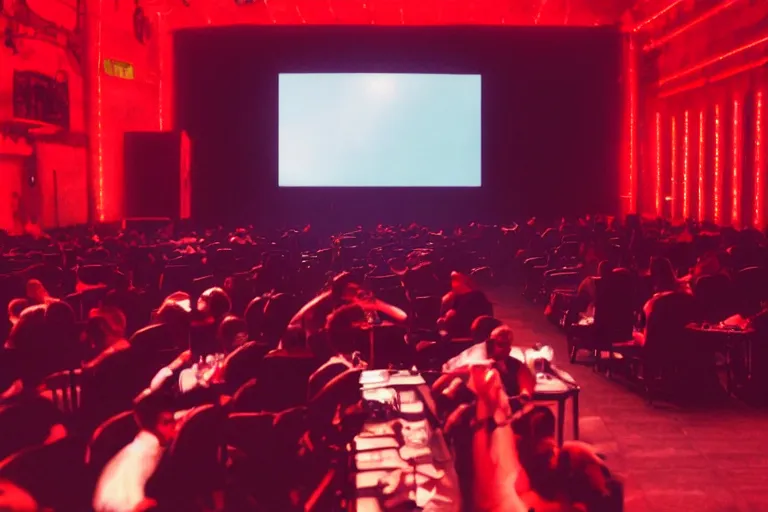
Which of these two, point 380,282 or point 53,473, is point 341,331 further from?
point 380,282

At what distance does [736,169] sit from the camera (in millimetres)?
14570

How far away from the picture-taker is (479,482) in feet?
12.4

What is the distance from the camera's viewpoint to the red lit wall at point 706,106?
13656mm

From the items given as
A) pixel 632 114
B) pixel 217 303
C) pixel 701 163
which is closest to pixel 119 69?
pixel 701 163

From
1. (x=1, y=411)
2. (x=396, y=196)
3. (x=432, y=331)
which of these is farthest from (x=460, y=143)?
(x=1, y=411)

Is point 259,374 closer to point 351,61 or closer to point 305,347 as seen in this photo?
point 305,347

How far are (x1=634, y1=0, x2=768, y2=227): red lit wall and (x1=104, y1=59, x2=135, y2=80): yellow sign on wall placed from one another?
10376 mm

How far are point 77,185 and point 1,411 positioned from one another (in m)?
12.8

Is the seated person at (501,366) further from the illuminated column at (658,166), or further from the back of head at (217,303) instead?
the illuminated column at (658,166)

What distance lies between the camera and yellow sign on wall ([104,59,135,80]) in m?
16.1

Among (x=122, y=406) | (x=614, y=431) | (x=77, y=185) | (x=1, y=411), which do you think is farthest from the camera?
(x=77, y=185)

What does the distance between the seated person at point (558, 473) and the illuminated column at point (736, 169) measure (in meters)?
12.3

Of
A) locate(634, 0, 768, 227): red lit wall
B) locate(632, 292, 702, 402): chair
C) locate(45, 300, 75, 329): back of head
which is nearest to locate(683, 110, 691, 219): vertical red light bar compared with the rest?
locate(634, 0, 768, 227): red lit wall

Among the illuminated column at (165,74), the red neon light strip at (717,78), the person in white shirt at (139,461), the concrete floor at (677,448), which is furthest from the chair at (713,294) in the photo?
the illuminated column at (165,74)
